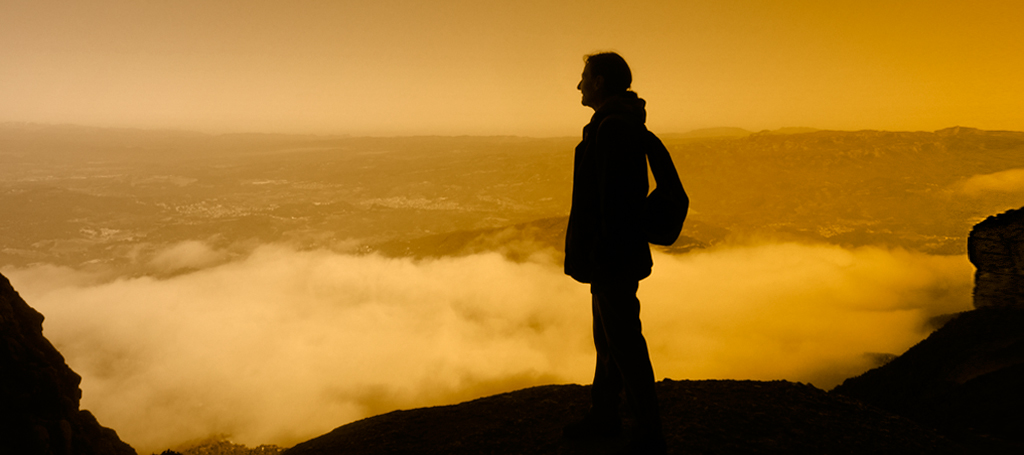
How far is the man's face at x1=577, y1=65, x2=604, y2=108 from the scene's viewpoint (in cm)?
350

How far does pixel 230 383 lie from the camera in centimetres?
16238

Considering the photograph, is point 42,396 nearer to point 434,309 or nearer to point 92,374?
point 434,309

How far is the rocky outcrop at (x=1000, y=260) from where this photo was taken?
11.7 meters

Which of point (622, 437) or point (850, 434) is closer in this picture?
point (622, 437)

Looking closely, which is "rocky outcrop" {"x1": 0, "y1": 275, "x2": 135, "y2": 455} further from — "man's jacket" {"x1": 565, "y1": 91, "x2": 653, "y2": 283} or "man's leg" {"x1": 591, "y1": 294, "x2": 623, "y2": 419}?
"man's jacket" {"x1": 565, "y1": 91, "x2": 653, "y2": 283}

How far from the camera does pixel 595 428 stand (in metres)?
4.14

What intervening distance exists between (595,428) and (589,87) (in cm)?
279

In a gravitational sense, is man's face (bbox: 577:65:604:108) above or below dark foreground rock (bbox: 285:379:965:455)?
above

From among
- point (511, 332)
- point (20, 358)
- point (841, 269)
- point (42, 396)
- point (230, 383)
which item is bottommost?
point (230, 383)

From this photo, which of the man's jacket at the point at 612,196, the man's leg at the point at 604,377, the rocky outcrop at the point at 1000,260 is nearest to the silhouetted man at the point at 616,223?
the man's jacket at the point at 612,196

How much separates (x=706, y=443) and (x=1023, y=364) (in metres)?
5.11

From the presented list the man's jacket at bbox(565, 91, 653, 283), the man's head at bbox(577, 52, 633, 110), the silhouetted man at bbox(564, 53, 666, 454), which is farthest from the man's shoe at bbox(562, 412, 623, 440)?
the man's head at bbox(577, 52, 633, 110)

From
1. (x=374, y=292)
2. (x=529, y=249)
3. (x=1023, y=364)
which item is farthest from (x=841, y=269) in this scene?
(x=1023, y=364)

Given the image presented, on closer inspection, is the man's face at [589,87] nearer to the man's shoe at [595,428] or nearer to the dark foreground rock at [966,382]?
the man's shoe at [595,428]
